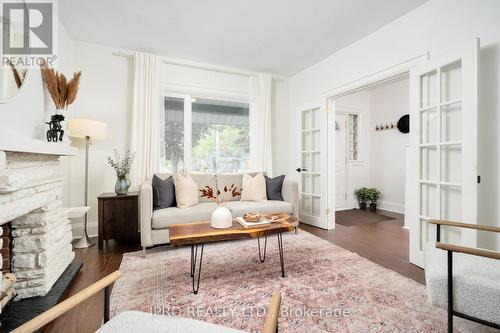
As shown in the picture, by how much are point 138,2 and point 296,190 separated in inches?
117

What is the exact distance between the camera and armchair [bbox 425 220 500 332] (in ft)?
3.51

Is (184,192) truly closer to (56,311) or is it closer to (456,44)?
(56,311)

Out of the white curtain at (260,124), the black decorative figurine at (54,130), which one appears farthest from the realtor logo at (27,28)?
the white curtain at (260,124)

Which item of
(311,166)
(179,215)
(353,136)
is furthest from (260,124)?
(353,136)

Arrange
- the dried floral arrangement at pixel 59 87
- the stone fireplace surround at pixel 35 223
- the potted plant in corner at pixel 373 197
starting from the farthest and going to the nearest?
the potted plant in corner at pixel 373 197, the dried floral arrangement at pixel 59 87, the stone fireplace surround at pixel 35 223

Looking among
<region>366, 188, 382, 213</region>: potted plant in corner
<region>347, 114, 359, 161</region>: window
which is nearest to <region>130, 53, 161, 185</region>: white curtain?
<region>347, 114, 359, 161</region>: window

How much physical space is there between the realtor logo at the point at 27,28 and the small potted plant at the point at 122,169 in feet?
4.53

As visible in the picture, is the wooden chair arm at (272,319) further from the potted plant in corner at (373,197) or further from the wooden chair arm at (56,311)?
the potted plant in corner at (373,197)

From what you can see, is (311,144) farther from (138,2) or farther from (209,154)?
(138,2)

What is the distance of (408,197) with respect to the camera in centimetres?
247

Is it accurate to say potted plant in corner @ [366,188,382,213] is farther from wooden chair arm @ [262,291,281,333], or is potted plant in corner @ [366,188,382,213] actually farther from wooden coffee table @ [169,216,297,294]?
wooden chair arm @ [262,291,281,333]

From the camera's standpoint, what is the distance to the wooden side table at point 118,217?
8.82 feet

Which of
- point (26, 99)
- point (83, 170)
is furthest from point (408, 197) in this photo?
point (83, 170)

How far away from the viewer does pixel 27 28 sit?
181 cm
